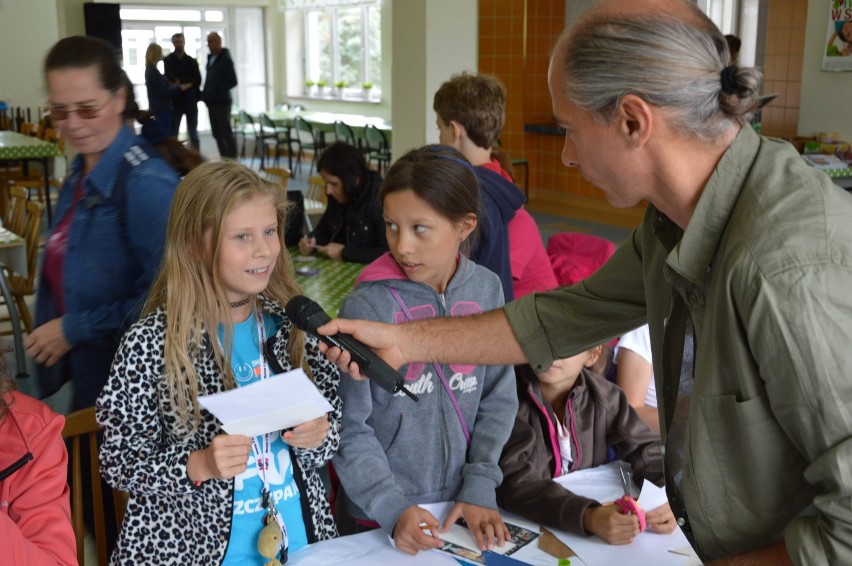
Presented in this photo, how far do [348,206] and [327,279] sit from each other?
873 mm

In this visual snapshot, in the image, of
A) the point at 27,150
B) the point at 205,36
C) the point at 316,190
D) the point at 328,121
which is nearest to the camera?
the point at 316,190

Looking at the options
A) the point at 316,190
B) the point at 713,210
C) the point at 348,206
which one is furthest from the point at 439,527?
the point at 316,190

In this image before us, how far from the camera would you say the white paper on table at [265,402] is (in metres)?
1.40

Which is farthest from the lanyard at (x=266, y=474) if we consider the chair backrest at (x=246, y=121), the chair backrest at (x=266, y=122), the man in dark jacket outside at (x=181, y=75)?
the chair backrest at (x=246, y=121)

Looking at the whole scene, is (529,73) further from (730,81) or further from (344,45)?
(730,81)

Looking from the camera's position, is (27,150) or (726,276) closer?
(726,276)

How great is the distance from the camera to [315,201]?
6.14 m

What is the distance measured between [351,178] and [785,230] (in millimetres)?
3618

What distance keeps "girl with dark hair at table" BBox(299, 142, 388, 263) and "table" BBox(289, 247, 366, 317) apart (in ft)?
0.51

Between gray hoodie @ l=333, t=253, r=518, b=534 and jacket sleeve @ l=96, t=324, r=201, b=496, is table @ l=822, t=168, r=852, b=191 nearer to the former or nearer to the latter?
gray hoodie @ l=333, t=253, r=518, b=534

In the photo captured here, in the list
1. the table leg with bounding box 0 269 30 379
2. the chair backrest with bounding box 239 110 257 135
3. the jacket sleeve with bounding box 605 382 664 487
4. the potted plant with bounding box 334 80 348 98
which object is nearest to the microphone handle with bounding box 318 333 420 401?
the jacket sleeve with bounding box 605 382 664 487

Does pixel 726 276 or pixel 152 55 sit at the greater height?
pixel 152 55

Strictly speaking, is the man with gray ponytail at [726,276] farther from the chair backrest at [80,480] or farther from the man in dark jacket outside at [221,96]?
the man in dark jacket outside at [221,96]

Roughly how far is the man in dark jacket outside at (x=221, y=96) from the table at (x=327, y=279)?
8.36 meters
